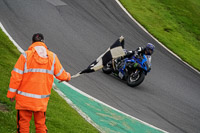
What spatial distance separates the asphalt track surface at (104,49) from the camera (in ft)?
38.3

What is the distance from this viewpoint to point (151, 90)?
534 inches

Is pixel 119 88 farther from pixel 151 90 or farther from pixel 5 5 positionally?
pixel 5 5

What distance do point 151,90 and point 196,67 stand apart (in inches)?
191

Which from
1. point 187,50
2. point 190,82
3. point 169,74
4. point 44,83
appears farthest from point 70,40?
point 44,83

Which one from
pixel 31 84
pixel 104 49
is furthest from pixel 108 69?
pixel 31 84

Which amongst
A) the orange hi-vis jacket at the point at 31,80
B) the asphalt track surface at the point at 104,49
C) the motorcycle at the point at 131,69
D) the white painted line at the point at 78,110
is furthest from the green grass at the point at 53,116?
the motorcycle at the point at 131,69

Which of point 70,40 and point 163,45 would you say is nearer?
point 70,40

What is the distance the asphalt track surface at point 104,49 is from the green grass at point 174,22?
0.86 meters

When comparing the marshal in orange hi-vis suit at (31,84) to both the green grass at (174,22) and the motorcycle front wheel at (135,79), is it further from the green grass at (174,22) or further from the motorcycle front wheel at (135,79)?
the green grass at (174,22)

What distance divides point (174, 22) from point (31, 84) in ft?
57.1

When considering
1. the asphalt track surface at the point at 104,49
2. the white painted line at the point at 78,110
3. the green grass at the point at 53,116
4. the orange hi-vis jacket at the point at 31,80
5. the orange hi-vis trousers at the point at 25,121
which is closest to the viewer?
the orange hi-vis jacket at the point at 31,80

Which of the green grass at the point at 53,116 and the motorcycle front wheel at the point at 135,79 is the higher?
the motorcycle front wheel at the point at 135,79

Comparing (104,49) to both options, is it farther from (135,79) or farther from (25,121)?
(25,121)

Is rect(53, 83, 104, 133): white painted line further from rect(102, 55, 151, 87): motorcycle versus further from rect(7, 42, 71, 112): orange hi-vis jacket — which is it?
rect(102, 55, 151, 87): motorcycle
